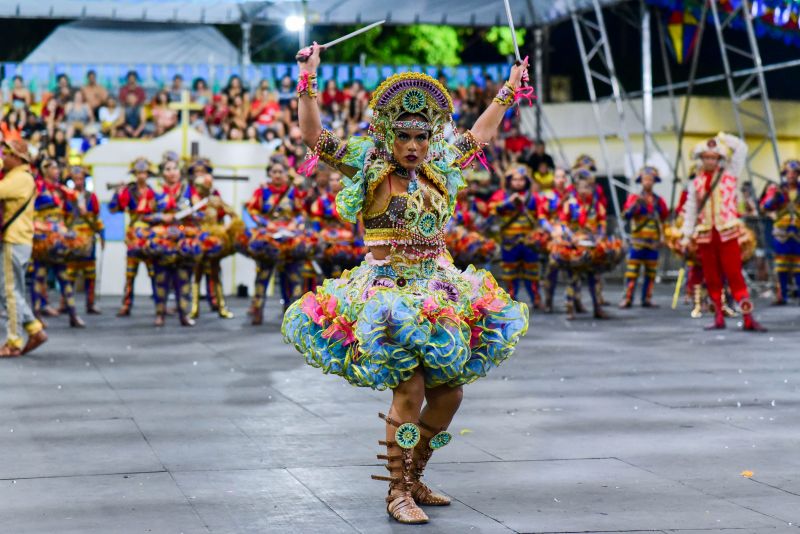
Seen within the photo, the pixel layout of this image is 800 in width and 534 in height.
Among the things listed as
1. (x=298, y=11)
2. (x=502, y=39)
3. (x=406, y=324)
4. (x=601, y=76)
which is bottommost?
(x=406, y=324)

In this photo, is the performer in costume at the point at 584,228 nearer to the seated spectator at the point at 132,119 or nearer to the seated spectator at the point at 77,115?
the seated spectator at the point at 132,119

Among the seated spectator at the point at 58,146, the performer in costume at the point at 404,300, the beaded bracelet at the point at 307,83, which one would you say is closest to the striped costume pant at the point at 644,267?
the seated spectator at the point at 58,146

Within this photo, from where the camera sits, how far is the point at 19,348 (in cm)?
1276

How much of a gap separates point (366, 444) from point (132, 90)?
17419 mm

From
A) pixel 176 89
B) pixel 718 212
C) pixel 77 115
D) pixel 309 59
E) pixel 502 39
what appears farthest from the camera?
pixel 502 39

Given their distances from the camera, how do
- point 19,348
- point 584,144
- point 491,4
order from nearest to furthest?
point 19,348
point 491,4
point 584,144

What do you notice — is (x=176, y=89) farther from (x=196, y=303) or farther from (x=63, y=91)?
(x=196, y=303)

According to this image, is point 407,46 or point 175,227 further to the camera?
point 407,46

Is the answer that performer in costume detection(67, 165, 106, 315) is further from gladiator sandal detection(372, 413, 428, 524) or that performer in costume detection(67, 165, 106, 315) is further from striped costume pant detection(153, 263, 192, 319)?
gladiator sandal detection(372, 413, 428, 524)

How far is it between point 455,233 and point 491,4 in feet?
30.3

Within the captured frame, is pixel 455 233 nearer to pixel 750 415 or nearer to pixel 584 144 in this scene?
pixel 750 415

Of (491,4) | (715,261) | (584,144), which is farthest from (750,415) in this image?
(584,144)

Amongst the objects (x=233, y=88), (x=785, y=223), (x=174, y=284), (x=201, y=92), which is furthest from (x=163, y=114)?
(x=785, y=223)

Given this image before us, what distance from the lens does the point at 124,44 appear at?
2695cm
